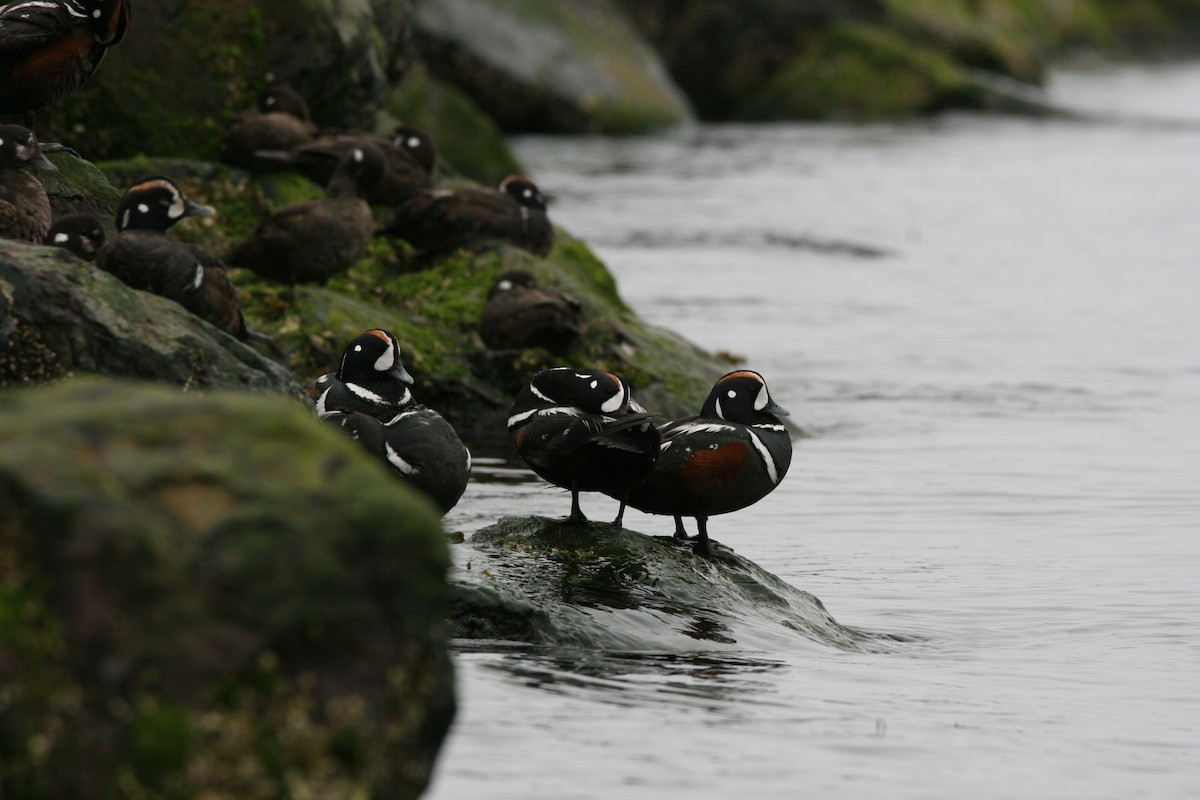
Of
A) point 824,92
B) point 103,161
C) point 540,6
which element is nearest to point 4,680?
point 103,161

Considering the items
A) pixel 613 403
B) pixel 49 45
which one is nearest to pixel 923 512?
pixel 613 403

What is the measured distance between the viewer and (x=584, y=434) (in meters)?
7.30

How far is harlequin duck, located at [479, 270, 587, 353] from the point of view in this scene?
1131cm

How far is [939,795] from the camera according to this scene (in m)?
5.24

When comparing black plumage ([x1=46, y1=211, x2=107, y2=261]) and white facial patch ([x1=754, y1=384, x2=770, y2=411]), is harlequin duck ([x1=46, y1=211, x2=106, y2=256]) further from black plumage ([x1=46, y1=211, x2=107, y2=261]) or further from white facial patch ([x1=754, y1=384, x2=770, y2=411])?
white facial patch ([x1=754, y1=384, x2=770, y2=411])

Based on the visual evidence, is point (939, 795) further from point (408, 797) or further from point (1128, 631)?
point (1128, 631)

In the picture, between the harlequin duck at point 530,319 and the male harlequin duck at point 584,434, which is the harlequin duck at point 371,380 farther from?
the harlequin duck at point 530,319

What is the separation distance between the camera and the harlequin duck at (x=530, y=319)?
11312 millimetres

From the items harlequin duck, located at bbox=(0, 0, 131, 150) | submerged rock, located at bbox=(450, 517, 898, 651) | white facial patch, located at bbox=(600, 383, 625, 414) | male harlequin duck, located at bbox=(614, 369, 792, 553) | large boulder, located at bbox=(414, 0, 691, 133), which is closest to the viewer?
submerged rock, located at bbox=(450, 517, 898, 651)

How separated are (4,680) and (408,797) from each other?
1.00 m

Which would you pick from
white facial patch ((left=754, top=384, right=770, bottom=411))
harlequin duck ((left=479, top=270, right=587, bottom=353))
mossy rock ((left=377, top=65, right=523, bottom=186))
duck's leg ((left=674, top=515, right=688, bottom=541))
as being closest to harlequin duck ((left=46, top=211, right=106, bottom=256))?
duck's leg ((left=674, top=515, right=688, bottom=541))

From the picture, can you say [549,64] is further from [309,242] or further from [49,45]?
[49,45]

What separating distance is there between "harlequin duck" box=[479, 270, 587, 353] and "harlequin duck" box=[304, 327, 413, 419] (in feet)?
11.6

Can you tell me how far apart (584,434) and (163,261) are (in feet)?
7.77
